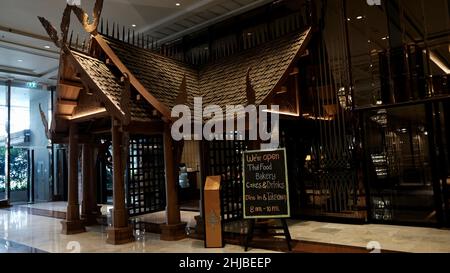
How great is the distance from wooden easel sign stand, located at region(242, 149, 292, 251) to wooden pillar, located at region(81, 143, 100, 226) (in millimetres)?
4347

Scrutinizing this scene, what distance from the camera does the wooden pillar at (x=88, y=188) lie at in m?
7.73

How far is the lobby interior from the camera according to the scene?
5.87 m

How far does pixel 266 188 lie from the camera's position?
5016mm

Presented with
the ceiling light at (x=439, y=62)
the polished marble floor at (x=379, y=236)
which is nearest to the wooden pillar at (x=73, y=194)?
the polished marble floor at (x=379, y=236)

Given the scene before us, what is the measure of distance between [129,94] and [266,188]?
284 centimetres

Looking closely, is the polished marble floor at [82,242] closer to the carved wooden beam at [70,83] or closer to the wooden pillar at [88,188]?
the wooden pillar at [88,188]

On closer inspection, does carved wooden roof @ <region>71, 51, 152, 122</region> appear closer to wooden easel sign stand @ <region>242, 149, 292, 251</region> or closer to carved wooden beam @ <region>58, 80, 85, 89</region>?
carved wooden beam @ <region>58, 80, 85, 89</region>

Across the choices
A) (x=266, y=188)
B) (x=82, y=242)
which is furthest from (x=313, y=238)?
(x=82, y=242)

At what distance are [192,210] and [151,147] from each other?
86.7 inches

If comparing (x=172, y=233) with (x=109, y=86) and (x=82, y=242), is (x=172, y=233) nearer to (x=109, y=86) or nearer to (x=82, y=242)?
(x=82, y=242)

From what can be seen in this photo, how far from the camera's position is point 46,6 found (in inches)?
331

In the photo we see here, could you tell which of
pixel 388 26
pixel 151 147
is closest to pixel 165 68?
pixel 151 147

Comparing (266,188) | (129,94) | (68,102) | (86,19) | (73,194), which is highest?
(86,19)
